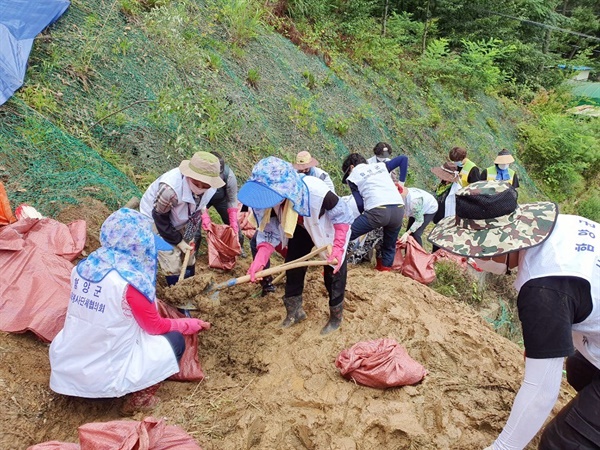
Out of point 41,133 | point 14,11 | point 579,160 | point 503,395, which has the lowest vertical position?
point 579,160

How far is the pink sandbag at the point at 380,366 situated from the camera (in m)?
3.02

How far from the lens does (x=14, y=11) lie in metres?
4.95

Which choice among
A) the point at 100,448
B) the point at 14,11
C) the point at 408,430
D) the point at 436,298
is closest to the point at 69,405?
the point at 100,448

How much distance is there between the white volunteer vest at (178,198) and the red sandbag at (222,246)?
741 mm

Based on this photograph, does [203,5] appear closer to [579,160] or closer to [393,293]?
[393,293]

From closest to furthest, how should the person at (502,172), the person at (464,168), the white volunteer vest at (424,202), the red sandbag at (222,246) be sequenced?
the red sandbag at (222,246) → the white volunteer vest at (424,202) → the person at (464,168) → the person at (502,172)

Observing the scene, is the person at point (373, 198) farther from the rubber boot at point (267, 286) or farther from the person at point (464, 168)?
the person at point (464, 168)

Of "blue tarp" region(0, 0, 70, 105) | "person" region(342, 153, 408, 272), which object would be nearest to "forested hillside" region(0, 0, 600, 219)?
"blue tarp" region(0, 0, 70, 105)

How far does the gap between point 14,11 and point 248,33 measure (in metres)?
3.75

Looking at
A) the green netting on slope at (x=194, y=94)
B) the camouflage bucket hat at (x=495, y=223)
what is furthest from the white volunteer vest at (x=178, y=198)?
the camouflage bucket hat at (x=495, y=223)

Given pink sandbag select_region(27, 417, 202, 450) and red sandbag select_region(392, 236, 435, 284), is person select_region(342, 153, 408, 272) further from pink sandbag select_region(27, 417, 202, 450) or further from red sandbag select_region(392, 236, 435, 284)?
pink sandbag select_region(27, 417, 202, 450)

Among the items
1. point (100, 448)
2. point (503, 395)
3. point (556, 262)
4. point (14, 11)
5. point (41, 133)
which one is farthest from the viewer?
point (14, 11)

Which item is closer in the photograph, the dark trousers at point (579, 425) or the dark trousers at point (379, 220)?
the dark trousers at point (579, 425)

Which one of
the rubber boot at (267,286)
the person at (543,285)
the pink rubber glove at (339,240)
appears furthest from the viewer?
the rubber boot at (267,286)
